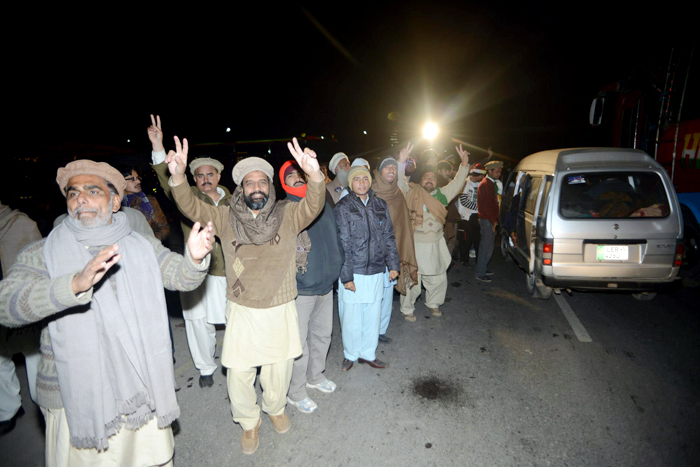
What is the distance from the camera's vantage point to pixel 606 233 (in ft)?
13.9

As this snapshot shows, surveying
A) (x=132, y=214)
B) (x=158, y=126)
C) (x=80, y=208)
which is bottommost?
(x=132, y=214)

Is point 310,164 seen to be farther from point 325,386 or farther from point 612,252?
point 612,252

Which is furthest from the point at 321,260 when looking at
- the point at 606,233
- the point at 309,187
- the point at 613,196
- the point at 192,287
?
the point at 613,196

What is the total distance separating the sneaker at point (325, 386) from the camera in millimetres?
3353

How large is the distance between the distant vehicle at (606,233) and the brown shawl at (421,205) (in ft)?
4.25

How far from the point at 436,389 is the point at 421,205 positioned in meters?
2.20

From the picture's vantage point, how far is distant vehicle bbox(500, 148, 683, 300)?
4.16 metres

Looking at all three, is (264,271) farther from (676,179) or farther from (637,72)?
(637,72)

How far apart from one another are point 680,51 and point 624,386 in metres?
5.83

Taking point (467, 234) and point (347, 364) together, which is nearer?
point (347, 364)

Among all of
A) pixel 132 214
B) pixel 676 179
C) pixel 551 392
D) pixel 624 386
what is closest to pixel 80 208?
pixel 132 214

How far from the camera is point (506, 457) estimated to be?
8.26 feet

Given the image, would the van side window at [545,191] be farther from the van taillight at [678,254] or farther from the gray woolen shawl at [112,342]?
the gray woolen shawl at [112,342]

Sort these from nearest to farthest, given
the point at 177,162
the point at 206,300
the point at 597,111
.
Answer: the point at 177,162 → the point at 206,300 → the point at 597,111
